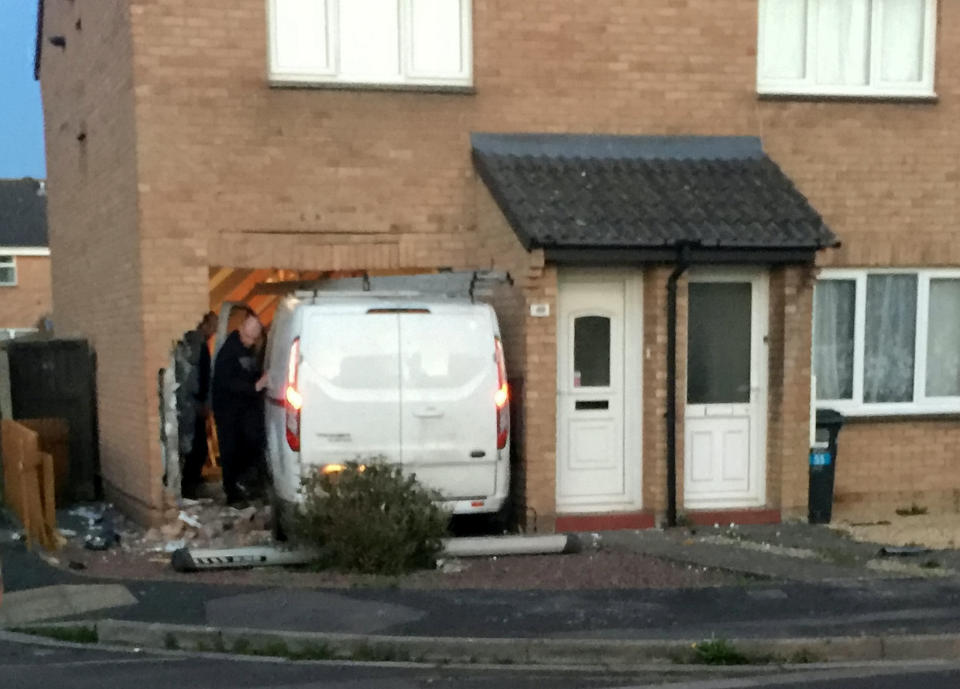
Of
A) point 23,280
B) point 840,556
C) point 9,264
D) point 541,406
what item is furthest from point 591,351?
point 9,264

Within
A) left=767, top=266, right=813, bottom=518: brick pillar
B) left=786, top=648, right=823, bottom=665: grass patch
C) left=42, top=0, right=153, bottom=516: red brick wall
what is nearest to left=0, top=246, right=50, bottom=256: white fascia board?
left=42, top=0, right=153, bottom=516: red brick wall

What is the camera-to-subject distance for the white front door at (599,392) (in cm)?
930

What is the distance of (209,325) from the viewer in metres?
9.72

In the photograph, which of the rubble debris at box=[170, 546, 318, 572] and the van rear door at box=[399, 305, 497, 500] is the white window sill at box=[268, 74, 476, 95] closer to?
the van rear door at box=[399, 305, 497, 500]

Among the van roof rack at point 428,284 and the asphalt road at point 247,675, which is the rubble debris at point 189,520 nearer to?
the van roof rack at point 428,284

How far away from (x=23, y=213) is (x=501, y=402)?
35.8 meters

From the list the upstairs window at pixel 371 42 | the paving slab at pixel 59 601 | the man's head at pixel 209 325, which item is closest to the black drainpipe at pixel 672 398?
the upstairs window at pixel 371 42

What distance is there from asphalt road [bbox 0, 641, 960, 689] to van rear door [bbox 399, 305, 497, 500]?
104 inches

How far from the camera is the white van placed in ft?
26.4

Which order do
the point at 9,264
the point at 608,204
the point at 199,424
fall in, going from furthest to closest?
the point at 9,264 → the point at 199,424 → the point at 608,204

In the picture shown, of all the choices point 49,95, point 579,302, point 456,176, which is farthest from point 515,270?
point 49,95

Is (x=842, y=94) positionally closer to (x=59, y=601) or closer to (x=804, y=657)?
(x=804, y=657)

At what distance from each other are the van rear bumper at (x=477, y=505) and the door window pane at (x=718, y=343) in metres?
2.22

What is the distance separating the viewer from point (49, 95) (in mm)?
14172
